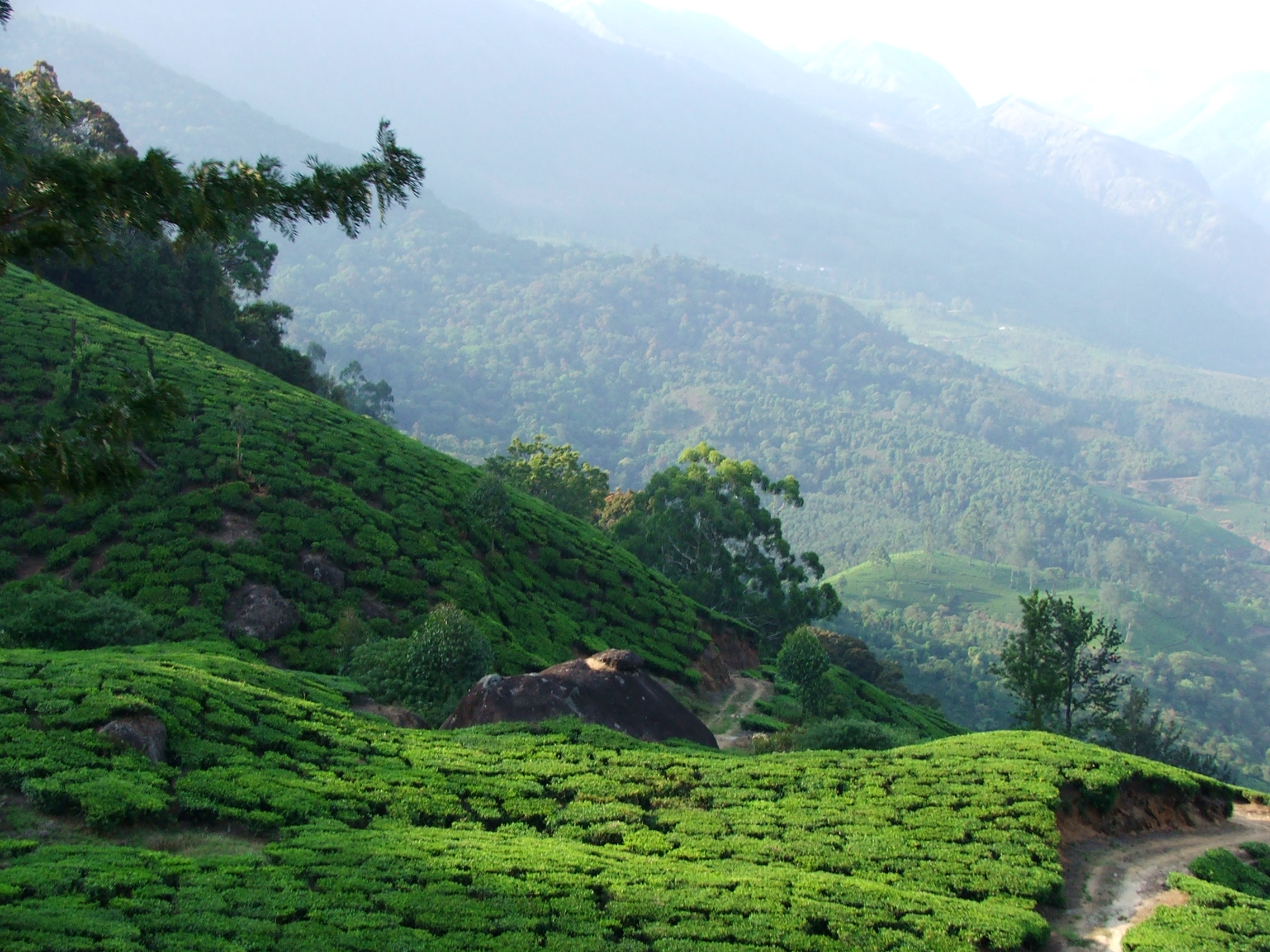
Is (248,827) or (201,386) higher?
(201,386)

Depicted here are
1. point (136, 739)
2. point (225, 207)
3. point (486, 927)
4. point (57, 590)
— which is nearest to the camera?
point (225, 207)

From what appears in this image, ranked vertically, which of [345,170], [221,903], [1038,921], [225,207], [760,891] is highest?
[345,170]

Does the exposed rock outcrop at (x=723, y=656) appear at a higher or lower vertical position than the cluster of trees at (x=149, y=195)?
lower

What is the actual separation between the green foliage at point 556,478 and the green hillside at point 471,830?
39.2 metres

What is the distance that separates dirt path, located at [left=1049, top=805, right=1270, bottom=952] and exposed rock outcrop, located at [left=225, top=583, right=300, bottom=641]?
19.2 m

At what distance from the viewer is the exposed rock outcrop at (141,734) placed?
1503cm

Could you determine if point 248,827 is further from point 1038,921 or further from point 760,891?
point 1038,921

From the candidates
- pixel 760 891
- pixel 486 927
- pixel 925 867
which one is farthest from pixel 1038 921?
pixel 486 927

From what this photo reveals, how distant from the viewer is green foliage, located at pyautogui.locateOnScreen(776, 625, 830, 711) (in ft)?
101

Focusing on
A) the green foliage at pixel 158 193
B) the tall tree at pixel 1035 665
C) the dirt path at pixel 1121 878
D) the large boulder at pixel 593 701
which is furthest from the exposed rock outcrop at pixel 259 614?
the tall tree at pixel 1035 665

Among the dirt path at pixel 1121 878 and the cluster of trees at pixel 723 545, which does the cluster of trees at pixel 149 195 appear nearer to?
the dirt path at pixel 1121 878

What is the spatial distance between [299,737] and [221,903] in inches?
248

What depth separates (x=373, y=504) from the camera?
33188 millimetres

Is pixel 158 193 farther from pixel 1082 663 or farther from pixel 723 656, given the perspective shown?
pixel 1082 663
